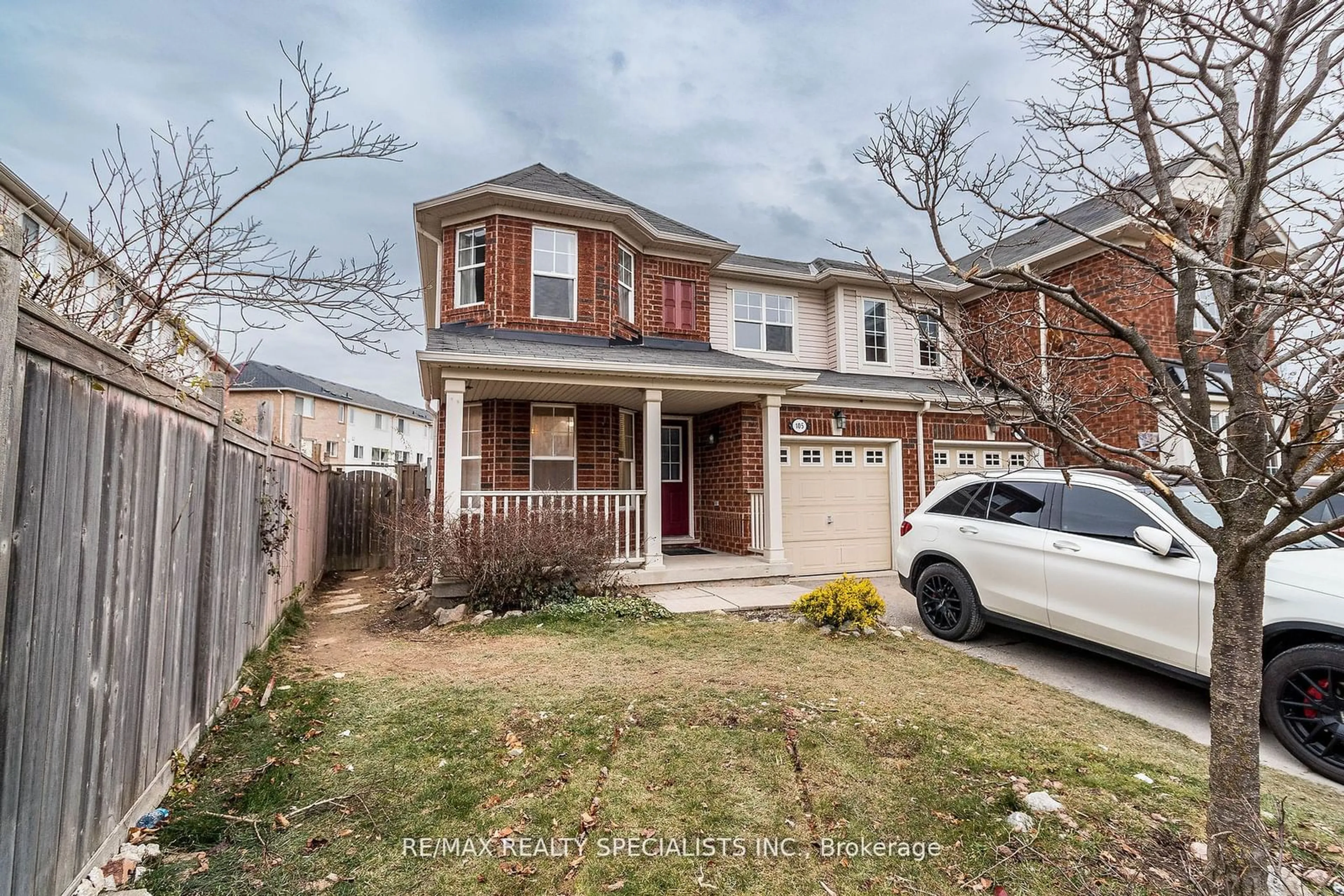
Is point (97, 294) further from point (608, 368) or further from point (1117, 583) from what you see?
point (1117, 583)

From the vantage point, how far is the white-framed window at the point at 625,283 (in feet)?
34.1

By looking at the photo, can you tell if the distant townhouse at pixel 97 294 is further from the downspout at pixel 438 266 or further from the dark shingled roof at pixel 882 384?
the dark shingled roof at pixel 882 384

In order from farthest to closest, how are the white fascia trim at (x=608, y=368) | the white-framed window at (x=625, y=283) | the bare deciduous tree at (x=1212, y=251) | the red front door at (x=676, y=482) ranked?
the red front door at (x=676, y=482)
the white-framed window at (x=625, y=283)
the white fascia trim at (x=608, y=368)
the bare deciduous tree at (x=1212, y=251)

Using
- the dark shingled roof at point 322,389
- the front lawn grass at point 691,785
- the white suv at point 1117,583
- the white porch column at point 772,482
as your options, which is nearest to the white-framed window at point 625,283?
the white porch column at point 772,482

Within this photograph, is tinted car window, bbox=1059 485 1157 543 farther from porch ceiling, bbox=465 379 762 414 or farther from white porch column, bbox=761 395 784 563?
porch ceiling, bbox=465 379 762 414

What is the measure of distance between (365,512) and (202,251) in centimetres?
963

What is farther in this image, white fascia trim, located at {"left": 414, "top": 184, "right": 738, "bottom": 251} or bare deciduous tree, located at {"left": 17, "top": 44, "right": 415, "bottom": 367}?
white fascia trim, located at {"left": 414, "top": 184, "right": 738, "bottom": 251}

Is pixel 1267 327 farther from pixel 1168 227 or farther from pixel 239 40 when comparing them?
pixel 239 40

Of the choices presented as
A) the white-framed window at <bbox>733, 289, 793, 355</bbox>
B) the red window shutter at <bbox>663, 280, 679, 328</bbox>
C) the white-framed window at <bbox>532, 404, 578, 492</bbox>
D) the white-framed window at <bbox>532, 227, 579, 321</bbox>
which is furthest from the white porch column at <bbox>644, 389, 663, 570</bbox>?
the white-framed window at <bbox>733, 289, 793, 355</bbox>

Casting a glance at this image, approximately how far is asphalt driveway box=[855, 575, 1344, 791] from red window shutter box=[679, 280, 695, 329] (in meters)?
6.82

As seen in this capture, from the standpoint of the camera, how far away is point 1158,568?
14.1 feet

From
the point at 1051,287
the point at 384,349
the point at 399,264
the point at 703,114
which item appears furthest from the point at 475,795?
the point at 703,114

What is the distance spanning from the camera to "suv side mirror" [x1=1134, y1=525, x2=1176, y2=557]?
4.25 meters

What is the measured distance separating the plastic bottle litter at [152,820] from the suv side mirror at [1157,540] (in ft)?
19.5
